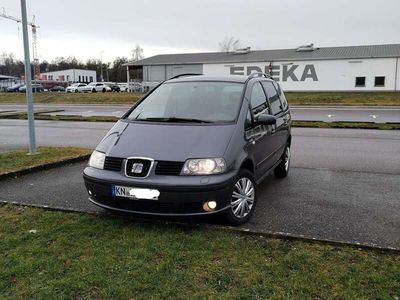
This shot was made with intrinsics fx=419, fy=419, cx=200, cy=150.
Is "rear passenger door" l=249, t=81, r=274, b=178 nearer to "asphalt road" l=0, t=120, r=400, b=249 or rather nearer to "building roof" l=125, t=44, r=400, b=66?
"asphalt road" l=0, t=120, r=400, b=249

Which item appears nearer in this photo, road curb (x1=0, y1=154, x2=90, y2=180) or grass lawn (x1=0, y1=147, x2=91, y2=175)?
road curb (x1=0, y1=154, x2=90, y2=180)

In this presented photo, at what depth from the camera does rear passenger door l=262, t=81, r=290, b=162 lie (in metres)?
6.26

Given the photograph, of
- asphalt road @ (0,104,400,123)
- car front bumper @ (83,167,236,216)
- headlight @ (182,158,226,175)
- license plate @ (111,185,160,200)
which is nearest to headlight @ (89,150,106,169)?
car front bumper @ (83,167,236,216)

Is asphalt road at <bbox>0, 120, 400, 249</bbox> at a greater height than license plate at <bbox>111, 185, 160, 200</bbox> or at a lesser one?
lesser

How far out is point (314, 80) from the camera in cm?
4566

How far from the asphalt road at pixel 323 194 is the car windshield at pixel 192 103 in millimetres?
1303

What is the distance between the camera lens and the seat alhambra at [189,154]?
166 inches

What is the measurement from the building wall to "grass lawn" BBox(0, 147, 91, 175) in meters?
38.2

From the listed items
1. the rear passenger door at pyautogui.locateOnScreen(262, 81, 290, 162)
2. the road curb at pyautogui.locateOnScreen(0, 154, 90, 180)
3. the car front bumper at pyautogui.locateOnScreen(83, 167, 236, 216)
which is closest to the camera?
the car front bumper at pyautogui.locateOnScreen(83, 167, 236, 216)

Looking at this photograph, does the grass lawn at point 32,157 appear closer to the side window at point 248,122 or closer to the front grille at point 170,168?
the front grille at point 170,168

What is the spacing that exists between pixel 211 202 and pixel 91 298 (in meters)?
1.55

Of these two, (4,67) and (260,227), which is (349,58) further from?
(4,67)

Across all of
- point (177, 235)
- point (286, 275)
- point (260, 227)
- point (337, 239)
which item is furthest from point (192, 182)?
point (337, 239)

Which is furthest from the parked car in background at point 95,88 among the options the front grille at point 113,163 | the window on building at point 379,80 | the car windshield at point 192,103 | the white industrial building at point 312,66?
the front grille at point 113,163
